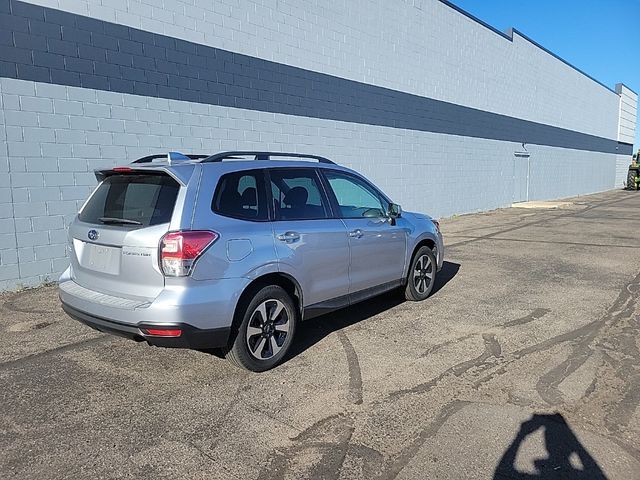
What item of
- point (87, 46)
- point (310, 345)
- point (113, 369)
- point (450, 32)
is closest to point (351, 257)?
point (310, 345)

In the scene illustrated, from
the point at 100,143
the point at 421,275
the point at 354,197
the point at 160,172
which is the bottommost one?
the point at 421,275

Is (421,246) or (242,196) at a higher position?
(242,196)

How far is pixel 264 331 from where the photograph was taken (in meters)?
4.24

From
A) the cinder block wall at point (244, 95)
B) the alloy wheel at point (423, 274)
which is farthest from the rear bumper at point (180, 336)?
the cinder block wall at point (244, 95)

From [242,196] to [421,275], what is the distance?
10.5 ft

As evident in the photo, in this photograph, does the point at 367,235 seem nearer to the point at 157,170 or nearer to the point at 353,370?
the point at 353,370

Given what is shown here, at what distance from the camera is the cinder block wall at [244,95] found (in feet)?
23.1

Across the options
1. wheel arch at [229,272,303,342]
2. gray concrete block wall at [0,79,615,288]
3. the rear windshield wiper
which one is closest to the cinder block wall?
gray concrete block wall at [0,79,615,288]

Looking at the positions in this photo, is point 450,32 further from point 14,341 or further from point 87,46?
point 14,341

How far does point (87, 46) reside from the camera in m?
7.51

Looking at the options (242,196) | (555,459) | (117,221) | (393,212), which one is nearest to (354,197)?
(393,212)

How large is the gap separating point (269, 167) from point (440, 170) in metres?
13.2

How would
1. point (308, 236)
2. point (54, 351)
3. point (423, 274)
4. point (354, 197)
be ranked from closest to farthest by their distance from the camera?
point (308, 236) < point (54, 351) < point (354, 197) < point (423, 274)

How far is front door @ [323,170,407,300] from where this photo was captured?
5.16 meters
